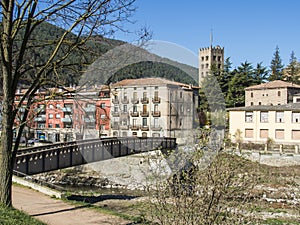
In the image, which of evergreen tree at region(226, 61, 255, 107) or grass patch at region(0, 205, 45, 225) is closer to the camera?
grass patch at region(0, 205, 45, 225)

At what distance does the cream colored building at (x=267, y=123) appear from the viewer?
31.8 metres

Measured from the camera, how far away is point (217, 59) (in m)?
58.3

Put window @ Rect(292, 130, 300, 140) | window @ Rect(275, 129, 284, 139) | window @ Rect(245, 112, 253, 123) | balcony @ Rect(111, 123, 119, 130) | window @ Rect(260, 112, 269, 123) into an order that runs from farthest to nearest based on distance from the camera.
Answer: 1. window @ Rect(245, 112, 253, 123)
2. window @ Rect(260, 112, 269, 123)
3. window @ Rect(275, 129, 284, 139)
4. window @ Rect(292, 130, 300, 140)
5. balcony @ Rect(111, 123, 119, 130)

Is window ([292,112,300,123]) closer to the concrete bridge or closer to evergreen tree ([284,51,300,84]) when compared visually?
the concrete bridge

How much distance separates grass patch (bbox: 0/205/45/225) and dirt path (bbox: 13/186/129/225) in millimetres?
513

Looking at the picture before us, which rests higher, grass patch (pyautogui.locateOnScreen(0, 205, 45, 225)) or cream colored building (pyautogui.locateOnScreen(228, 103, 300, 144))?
cream colored building (pyautogui.locateOnScreen(228, 103, 300, 144))

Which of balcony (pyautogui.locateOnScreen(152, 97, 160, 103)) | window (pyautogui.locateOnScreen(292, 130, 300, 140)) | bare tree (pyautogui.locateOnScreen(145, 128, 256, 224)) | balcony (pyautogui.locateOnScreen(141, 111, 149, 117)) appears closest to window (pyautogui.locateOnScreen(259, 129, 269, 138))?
window (pyautogui.locateOnScreen(292, 130, 300, 140))

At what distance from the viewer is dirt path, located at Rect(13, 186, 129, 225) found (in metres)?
8.65

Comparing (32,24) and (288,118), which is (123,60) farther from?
(288,118)

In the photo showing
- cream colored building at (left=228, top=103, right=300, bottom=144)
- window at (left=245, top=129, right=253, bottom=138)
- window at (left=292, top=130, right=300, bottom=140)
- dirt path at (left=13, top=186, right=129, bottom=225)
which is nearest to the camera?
dirt path at (left=13, top=186, right=129, bottom=225)

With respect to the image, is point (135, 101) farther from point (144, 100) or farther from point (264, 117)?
point (264, 117)

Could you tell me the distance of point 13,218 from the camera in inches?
290

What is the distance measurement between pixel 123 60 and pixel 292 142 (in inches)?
1046

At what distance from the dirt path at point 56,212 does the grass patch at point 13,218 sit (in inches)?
20.2
